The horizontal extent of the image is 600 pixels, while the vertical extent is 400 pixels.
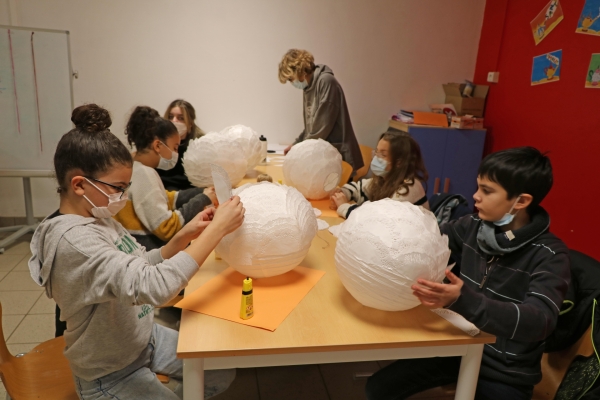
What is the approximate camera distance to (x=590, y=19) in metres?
2.96

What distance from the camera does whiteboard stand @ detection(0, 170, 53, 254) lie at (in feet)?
11.3

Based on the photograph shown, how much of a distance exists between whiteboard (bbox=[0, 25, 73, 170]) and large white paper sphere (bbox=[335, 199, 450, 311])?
3052 millimetres

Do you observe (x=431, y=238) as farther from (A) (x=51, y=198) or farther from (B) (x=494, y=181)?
(A) (x=51, y=198)

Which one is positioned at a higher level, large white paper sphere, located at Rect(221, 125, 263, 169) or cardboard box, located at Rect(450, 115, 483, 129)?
cardboard box, located at Rect(450, 115, 483, 129)

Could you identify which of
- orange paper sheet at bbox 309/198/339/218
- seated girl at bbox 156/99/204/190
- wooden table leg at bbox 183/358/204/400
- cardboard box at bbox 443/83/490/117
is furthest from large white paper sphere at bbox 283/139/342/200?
cardboard box at bbox 443/83/490/117

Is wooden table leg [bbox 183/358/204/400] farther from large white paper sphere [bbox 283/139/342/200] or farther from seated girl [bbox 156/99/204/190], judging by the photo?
seated girl [bbox 156/99/204/190]

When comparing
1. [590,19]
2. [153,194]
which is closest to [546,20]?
[590,19]

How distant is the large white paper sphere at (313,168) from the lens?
222cm

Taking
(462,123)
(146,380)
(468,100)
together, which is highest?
(468,100)

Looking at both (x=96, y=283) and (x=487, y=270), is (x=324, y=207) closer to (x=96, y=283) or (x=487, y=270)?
(x=487, y=270)

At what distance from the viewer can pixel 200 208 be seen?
2025mm

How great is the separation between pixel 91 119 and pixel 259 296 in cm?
73

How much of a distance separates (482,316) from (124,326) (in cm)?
102

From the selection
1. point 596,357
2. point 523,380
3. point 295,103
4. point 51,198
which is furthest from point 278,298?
point 51,198
